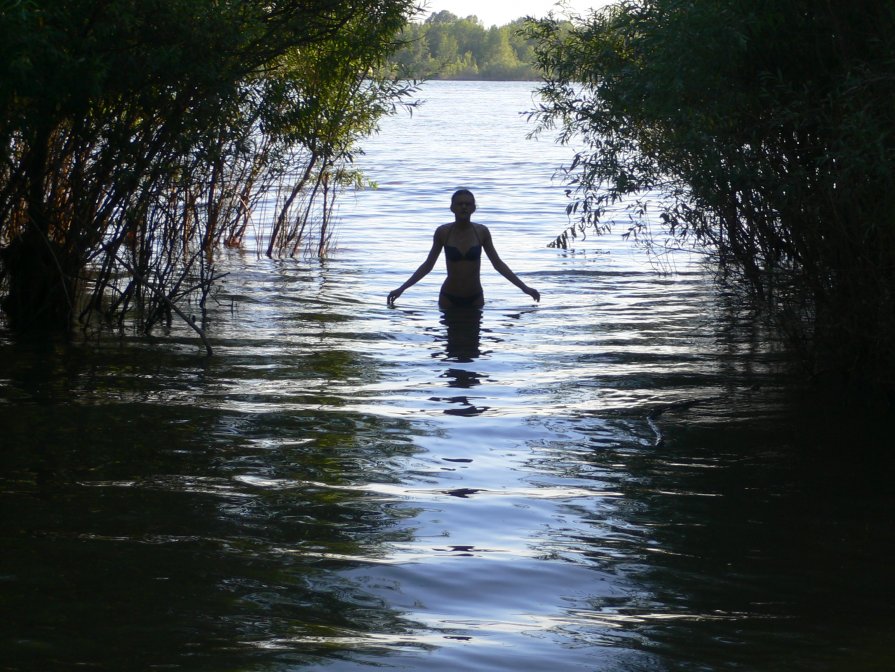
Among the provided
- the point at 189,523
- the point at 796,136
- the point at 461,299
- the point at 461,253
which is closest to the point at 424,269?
the point at 461,253

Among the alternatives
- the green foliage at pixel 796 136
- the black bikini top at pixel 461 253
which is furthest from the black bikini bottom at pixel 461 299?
the green foliage at pixel 796 136

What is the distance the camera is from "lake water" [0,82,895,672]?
4.28 meters

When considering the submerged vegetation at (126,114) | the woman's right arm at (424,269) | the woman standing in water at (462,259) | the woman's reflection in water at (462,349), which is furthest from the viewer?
the woman's right arm at (424,269)

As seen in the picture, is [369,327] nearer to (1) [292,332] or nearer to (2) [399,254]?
(1) [292,332]

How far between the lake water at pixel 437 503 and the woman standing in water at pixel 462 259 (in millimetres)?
556

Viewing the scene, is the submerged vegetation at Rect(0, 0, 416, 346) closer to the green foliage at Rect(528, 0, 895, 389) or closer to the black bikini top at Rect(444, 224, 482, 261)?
the black bikini top at Rect(444, 224, 482, 261)

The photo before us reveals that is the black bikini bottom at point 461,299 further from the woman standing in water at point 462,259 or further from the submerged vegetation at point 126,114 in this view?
the submerged vegetation at point 126,114

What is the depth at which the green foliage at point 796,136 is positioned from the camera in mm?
6945

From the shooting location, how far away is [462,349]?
10430mm

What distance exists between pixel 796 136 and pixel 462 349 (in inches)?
146

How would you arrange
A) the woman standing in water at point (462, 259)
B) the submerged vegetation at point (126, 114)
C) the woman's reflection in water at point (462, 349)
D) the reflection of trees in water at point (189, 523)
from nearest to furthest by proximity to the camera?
the reflection of trees in water at point (189, 523)
the submerged vegetation at point (126, 114)
the woman's reflection in water at point (462, 349)
the woman standing in water at point (462, 259)

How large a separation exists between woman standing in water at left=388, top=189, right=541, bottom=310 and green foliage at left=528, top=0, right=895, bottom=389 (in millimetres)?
2738

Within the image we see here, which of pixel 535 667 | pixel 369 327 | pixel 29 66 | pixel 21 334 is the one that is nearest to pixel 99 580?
pixel 535 667

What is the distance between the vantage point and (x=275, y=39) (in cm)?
999
